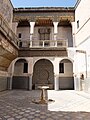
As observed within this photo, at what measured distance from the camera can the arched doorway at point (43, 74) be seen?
1609 centimetres

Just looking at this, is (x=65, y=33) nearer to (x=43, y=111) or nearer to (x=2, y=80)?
(x=2, y=80)

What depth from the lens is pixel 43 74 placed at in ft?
53.5

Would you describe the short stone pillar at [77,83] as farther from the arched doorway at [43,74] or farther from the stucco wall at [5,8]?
the stucco wall at [5,8]

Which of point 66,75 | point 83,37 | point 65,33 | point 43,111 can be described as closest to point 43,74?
point 66,75

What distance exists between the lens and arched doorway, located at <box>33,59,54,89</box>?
16094 mm

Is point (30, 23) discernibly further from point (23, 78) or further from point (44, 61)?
point (23, 78)

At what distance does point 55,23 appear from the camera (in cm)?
1547

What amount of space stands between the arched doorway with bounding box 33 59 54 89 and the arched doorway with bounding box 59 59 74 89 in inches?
60.8

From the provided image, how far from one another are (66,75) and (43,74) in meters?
2.77

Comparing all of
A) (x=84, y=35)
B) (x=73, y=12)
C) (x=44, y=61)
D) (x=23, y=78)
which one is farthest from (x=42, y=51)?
(x=73, y=12)

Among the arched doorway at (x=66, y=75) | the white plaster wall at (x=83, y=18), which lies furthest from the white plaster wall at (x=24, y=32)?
the white plaster wall at (x=83, y=18)

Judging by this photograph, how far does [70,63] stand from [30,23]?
19.9 feet

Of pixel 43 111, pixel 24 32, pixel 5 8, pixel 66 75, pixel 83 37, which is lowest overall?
pixel 43 111

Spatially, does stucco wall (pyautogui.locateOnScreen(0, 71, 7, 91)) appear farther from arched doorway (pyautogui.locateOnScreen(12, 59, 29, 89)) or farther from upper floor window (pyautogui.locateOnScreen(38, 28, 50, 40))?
upper floor window (pyautogui.locateOnScreen(38, 28, 50, 40))
